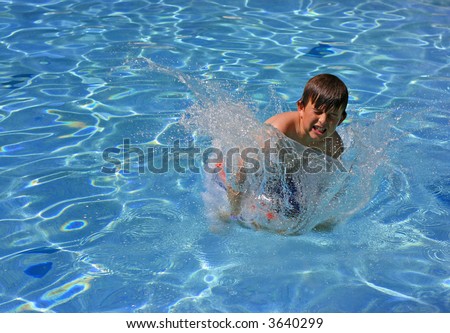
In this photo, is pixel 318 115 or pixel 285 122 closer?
pixel 318 115

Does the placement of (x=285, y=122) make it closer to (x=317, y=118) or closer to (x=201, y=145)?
(x=317, y=118)

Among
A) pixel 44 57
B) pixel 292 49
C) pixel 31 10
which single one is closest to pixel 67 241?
pixel 44 57

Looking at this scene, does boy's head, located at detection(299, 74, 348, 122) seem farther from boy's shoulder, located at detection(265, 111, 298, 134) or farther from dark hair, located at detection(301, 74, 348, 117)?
boy's shoulder, located at detection(265, 111, 298, 134)

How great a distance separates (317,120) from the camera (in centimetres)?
362

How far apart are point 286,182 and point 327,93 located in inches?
24.3

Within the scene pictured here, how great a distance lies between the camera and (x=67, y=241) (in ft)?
11.6

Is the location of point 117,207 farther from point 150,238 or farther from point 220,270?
point 220,270

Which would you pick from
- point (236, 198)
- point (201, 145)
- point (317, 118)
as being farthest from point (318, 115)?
point (201, 145)

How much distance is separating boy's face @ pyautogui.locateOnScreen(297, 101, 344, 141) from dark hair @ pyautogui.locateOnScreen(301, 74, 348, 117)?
0.12 feet

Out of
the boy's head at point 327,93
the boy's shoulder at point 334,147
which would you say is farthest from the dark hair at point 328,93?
the boy's shoulder at point 334,147

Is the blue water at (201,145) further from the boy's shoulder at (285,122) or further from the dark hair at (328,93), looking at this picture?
the dark hair at (328,93)

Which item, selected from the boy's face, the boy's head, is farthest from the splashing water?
the boy's head

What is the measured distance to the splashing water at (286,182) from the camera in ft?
12.2
